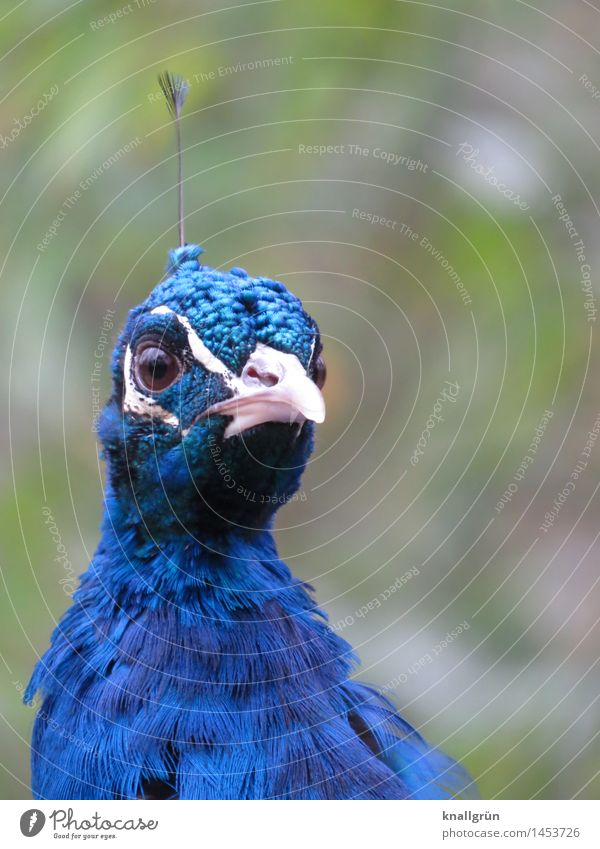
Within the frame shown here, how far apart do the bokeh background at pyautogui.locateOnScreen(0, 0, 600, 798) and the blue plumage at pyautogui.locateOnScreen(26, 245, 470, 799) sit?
460 mm

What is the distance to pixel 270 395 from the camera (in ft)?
4.43

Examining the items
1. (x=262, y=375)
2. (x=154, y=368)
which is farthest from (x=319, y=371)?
(x=154, y=368)

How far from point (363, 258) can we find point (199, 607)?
1.08 metres

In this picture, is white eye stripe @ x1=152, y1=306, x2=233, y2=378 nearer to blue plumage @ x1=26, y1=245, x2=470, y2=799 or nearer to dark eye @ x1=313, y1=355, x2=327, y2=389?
blue plumage @ x1=26, y1=245, x2=470, y2=799

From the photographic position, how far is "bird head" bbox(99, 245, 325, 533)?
141cm

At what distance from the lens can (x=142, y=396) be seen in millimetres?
1499

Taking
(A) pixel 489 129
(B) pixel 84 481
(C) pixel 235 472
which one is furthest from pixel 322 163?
(C) pixel 235 472

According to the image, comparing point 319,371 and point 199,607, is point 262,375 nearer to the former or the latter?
point 319,371

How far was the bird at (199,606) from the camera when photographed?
4.74 feet

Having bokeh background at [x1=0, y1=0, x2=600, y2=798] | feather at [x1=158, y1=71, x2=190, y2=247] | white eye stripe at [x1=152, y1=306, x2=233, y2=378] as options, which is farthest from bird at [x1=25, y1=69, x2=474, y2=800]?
bokeh background at [x1=0, y1=0, x2=600, y2=798]

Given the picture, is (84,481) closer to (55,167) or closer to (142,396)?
(55,167)
